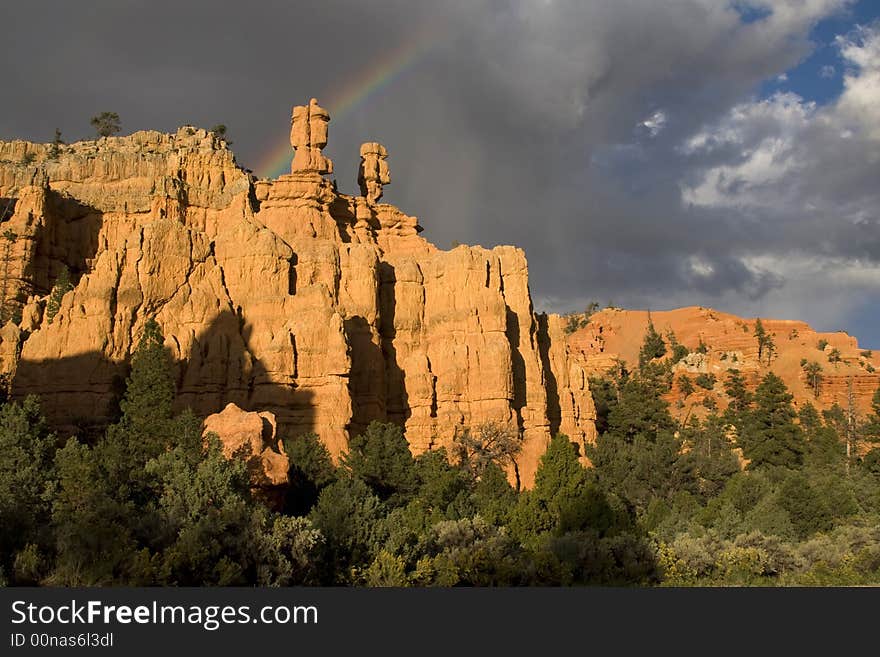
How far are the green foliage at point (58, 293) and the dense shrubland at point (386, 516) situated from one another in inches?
313

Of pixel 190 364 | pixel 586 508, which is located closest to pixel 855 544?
pixel 586 508

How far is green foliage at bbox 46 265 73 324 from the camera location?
64188 mm

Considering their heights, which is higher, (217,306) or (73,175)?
(73,175)

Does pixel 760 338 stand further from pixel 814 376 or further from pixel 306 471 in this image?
pixel 306 471

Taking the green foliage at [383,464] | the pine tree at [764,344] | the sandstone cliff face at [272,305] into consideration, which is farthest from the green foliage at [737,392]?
the green foliage at [383,464]

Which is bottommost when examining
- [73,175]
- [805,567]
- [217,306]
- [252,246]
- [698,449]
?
[805,567]

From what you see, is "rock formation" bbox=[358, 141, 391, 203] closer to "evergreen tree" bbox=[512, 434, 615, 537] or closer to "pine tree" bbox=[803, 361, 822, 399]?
"evergreen tree" bbox=[512, 434, 615, 537]

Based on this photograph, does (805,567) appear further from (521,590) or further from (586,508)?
(521,590)

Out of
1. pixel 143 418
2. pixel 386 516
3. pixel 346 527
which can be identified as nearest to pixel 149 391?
pixel 143 418

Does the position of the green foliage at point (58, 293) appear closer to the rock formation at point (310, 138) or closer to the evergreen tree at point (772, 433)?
the rock formation at point (310, 138)

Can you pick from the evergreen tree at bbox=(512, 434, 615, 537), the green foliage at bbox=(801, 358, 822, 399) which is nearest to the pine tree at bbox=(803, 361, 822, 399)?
the green foliage at bbox=(801, 358, 822, 399)

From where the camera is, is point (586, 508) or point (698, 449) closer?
point (586, 508)

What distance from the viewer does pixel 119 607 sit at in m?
27.1

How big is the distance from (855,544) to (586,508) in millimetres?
14422
